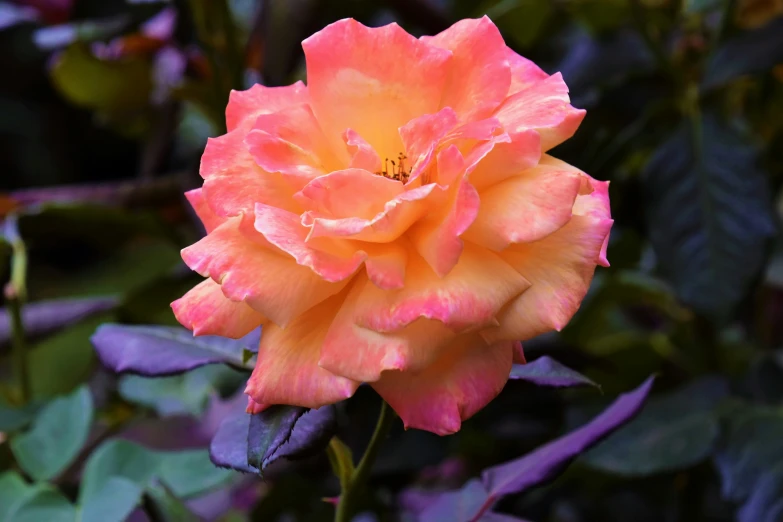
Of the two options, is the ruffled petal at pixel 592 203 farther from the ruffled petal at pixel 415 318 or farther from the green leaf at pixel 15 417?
the green leaf at pixel 15 417

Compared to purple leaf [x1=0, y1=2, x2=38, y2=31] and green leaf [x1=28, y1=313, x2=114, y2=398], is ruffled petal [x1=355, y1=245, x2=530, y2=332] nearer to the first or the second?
green leaf [x1=28, y1=313, x2=114, y2=398]

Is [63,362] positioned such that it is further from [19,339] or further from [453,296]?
[453,296]

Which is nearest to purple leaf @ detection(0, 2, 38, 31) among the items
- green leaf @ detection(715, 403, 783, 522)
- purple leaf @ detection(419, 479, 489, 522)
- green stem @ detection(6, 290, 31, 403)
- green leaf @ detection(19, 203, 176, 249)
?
green leaf @ detection(19, 203, 176, 249)

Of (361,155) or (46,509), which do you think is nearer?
(361,155)

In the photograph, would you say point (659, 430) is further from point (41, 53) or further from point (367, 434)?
point (41, 53)

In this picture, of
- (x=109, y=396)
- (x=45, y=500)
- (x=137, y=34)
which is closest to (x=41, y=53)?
(x=137, y=34)

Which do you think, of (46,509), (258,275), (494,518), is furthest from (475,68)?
(46,509)

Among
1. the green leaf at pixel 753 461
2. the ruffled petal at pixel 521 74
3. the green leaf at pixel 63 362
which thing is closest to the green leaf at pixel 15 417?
the green leaf at pixel 63 362
